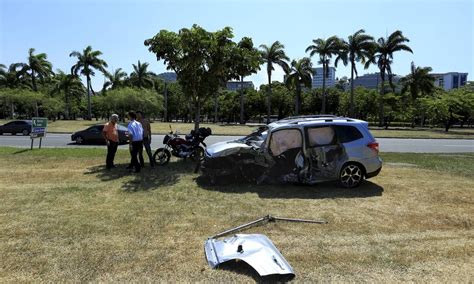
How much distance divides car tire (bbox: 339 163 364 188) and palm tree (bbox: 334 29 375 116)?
39.6m

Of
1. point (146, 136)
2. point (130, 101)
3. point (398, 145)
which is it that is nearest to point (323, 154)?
point (146, 136)

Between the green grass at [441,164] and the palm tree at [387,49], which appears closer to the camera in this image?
the green grass at [441,164]

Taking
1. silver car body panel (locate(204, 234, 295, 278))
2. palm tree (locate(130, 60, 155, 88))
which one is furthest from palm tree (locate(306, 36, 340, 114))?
silver car body panel (locate(204, 234, 295, 278))

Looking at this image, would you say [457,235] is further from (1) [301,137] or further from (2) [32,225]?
(2) [32,225]

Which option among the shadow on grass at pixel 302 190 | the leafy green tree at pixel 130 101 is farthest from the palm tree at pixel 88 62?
the shadow on grass at pixel 302 190

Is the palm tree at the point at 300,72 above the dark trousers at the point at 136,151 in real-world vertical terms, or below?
above

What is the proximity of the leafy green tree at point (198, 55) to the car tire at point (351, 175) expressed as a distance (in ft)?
17.9

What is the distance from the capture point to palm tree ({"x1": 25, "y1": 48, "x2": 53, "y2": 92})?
55.2m

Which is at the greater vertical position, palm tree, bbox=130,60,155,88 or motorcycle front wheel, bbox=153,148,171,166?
palm tree, bbox=130,60,155,88

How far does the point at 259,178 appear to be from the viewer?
327 inches

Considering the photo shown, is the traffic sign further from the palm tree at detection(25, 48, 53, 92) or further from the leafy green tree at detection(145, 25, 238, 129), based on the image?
the palm tree at detection(25, 48, 53, 92)

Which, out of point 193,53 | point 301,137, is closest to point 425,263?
point 301,137

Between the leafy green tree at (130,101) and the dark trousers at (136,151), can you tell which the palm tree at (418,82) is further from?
the dark trousers at (136,151)

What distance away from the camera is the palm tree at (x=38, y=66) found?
55.2 metres
